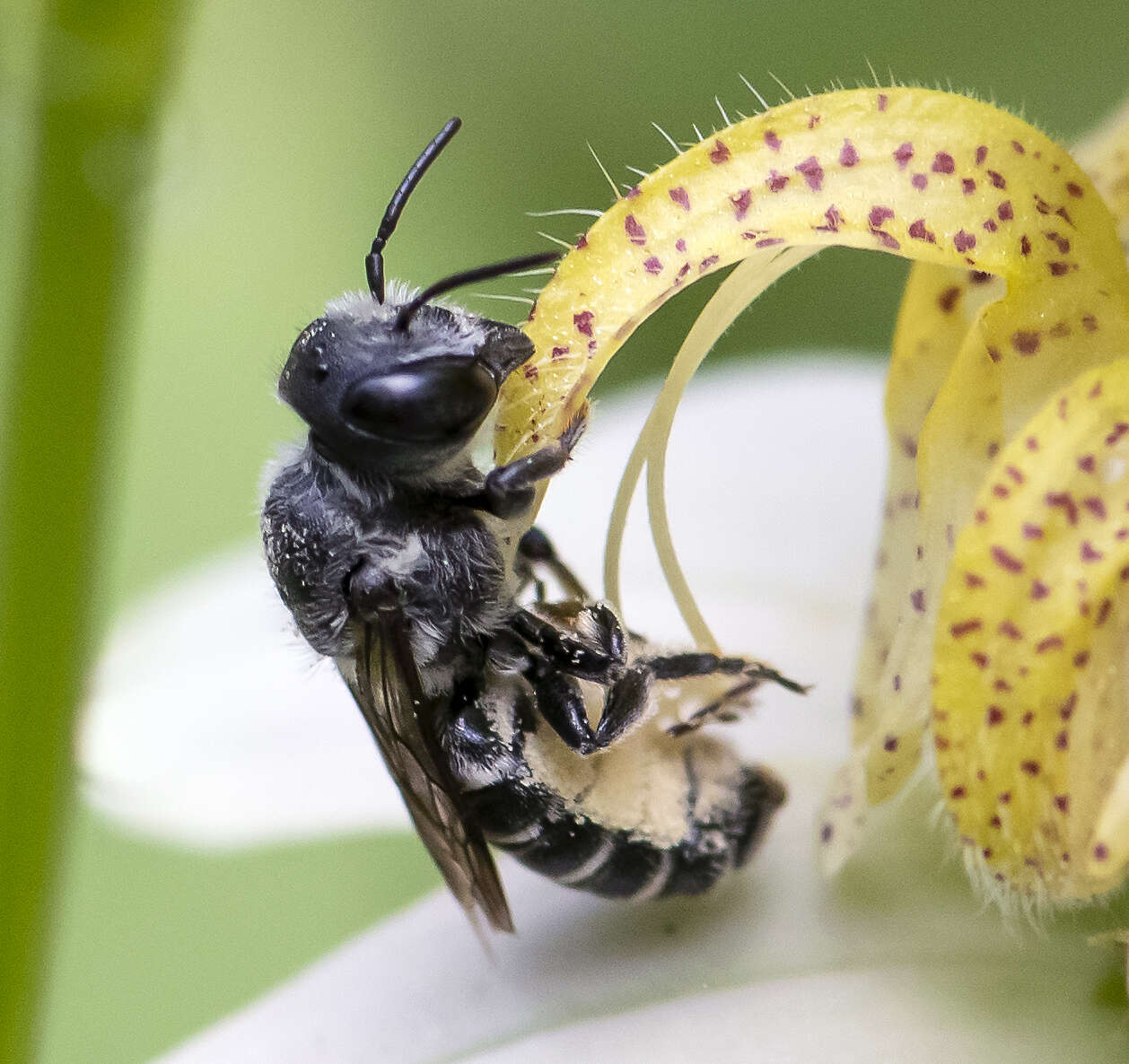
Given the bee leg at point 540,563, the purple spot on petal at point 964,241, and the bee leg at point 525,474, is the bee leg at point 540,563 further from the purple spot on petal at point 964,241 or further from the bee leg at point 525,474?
the purple spot on petal at point 964,241

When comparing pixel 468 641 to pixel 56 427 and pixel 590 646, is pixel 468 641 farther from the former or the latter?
pixel 56 427

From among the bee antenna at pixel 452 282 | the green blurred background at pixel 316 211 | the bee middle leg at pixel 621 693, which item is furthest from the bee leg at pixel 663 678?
the green blurred background at pixel 316 211

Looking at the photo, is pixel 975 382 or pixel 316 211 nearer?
pixel 975 382

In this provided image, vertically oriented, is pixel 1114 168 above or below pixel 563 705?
above

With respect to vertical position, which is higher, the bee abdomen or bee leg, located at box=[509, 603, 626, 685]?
bee leg, located at box=[509, 603, 626, 685]

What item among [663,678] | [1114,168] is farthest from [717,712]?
[1114,168]

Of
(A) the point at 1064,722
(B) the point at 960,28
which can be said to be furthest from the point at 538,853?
(B) the point at 960,28

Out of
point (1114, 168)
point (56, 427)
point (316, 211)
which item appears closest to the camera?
point (1114, 168)

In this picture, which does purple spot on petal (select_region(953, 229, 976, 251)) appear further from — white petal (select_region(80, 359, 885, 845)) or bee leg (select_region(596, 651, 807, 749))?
white petal (select_region(80, 359, 885, 845))

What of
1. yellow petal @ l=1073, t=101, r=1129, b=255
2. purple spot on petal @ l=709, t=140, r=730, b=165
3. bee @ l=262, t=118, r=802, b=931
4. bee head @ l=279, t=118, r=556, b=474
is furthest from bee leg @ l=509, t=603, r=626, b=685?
yellow petal @ l=1073, t=101, r=1129, b=255
